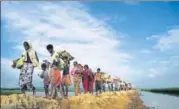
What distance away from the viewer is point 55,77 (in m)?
5.04

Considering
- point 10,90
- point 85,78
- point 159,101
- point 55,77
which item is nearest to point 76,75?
point 85,78

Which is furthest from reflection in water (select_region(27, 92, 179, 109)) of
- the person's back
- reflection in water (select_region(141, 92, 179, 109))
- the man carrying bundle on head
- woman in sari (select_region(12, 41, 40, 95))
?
woman in sari (select_region(12, 41, 40, 95))

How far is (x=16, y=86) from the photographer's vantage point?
4.91m

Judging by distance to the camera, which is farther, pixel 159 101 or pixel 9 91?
pixel 159 101

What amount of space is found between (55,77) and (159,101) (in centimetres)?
101

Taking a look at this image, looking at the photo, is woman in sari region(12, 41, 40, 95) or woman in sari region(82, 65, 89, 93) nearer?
woman in sari region(12, 41, 40, 95)

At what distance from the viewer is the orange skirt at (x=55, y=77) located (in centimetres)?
503

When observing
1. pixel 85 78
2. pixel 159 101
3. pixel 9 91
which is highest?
pixel 85 78

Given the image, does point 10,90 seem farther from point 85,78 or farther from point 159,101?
point 159,101

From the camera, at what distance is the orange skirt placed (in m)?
5.03

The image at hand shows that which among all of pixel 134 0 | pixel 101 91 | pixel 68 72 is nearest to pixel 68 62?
pixel 68 72

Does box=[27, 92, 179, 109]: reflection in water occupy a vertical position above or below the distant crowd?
below

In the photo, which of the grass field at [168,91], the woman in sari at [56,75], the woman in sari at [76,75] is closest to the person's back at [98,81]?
the woman in sari at [76,75]

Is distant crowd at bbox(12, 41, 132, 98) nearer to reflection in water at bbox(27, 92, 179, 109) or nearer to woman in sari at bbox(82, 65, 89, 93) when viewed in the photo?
woman in sari at bbox(82, 65, 89, 93)
